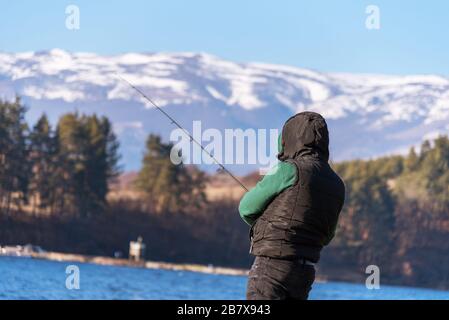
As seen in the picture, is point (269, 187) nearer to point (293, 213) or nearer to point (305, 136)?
point (293, 213)

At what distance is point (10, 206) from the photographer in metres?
88.1

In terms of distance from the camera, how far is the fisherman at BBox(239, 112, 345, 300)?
517cm

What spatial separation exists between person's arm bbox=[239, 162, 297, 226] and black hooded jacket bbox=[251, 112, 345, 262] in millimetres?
26

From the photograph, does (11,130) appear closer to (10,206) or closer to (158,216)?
(10,206)

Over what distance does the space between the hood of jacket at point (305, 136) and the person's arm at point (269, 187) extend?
12 centimetres

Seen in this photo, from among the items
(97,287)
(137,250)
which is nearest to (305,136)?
(97,287)

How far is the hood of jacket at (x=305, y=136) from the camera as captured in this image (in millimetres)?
5305

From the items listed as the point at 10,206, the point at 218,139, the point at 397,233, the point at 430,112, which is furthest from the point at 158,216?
the point at 430,112

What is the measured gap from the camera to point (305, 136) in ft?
17.4

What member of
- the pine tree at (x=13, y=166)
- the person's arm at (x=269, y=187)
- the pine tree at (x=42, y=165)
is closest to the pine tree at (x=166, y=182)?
the pine tree at (x=42, y=165)

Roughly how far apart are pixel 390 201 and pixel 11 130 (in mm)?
35380

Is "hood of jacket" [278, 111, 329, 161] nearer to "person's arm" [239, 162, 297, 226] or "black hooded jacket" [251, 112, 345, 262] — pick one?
"black hooded jacket" [251, 112, 345, 262]
